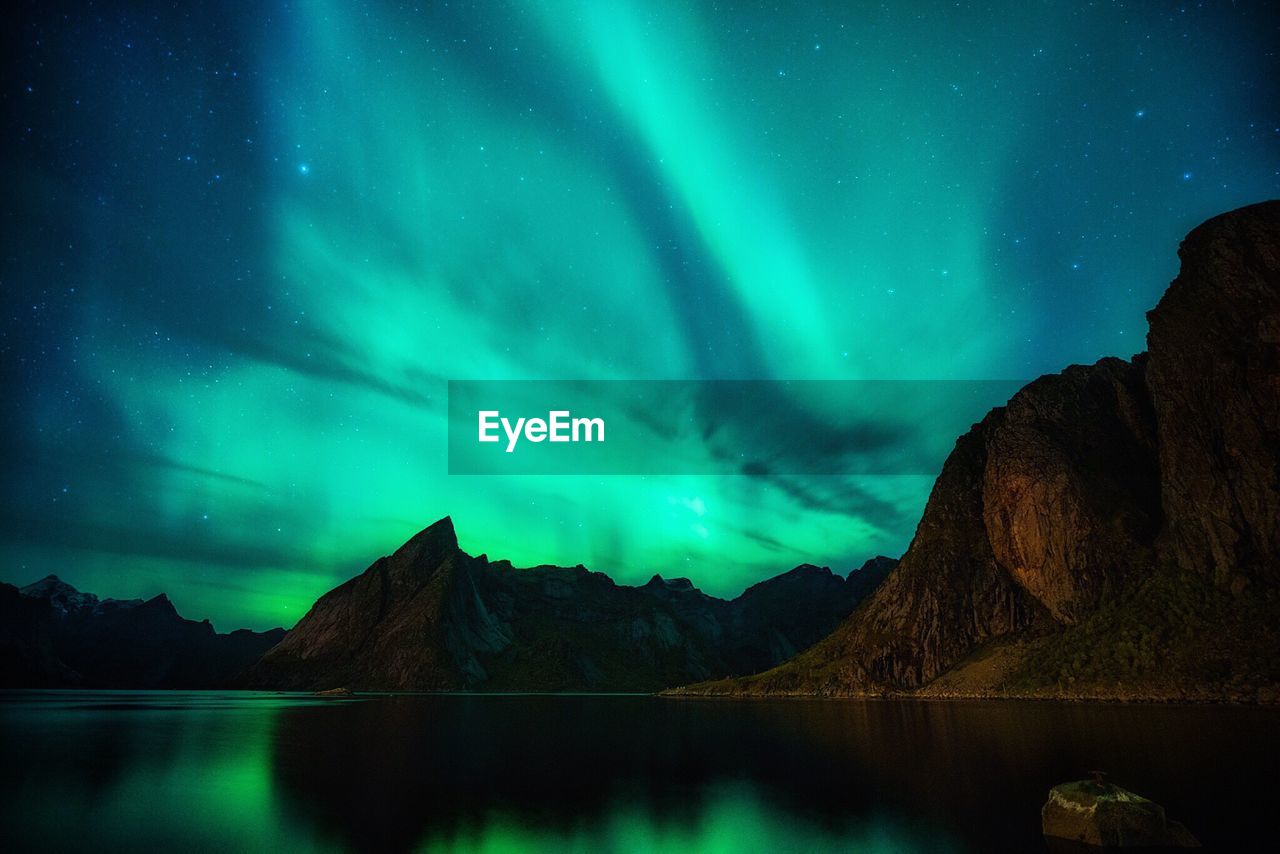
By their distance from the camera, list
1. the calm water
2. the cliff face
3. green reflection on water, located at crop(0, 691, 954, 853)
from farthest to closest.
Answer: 1. the cliff face
2. the calm water
3. green reflection on water, located at crop(0, 691, 954, 853)

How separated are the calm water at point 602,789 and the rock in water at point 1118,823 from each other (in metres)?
1.21

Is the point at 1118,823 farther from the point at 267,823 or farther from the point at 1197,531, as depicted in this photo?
the point at 1197,531

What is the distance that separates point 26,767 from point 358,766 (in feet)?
65.7

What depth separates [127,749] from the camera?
52375mm

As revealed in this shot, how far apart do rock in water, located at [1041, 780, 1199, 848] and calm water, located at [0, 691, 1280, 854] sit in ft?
3.96

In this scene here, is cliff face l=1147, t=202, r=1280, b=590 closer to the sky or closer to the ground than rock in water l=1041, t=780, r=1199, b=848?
closer to the sky

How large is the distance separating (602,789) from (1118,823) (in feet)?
73.3

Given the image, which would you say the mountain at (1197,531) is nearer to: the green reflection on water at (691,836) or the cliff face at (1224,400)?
the cliff face at (1224,400)

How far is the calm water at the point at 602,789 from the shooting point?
23.0 metres

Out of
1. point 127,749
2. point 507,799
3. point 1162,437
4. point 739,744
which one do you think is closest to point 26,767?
point 127,749

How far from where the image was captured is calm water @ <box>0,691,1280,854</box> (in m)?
23.0

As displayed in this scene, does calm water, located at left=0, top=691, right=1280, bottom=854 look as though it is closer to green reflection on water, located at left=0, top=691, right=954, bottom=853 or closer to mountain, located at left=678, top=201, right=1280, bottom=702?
green reflection on water, located at left=0, top=691, right=954, bottom=853

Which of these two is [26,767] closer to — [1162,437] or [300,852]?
[300,852]

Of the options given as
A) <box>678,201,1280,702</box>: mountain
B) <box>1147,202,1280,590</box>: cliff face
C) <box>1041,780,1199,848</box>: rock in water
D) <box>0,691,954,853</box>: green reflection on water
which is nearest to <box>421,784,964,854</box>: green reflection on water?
<box>0,691,954,853</box>: green reflection on water
